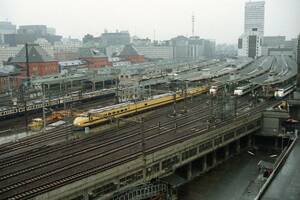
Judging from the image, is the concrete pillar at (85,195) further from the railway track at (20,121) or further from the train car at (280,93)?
the train car at (280,93)

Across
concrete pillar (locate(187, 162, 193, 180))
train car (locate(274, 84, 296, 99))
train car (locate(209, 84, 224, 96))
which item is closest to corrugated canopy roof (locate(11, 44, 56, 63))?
train car (locate(209, 84, 224, 96))

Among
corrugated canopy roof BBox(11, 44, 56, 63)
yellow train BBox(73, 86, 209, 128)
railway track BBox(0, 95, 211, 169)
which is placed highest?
corrugated canopy roof BBox(11, 44, 56, 63)

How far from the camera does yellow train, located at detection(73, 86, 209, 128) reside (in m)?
42.3

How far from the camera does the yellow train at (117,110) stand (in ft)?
139

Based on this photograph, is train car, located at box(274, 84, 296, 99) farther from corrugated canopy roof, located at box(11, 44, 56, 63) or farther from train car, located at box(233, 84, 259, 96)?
corrugated canopy roof, located at box(11, 44, 56, 63)

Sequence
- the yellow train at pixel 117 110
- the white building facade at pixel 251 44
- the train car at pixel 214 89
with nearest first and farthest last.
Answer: the yellow train at pixel 117 110, the train car at pixel 214 89, the white building facade at pixel 251 44

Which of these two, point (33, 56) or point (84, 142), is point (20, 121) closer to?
point (84, 142)

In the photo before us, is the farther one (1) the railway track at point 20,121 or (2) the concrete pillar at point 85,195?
(1) the railway track at point 20,121

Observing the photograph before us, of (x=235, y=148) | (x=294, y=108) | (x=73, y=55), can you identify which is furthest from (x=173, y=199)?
(x=73, y=55)

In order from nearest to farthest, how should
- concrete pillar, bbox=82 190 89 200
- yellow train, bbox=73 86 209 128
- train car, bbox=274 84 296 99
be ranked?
1. concrete pillar, bbox=82 190 89 200
2. yellow train, bbox=73 86 209 128
3. train car, bbox=274 84 296 99

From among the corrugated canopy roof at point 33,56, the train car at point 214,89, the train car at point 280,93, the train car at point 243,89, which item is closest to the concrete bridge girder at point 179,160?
the train car at point 280,93

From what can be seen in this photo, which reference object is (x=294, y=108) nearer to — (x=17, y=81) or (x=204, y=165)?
(x=204, y=165)

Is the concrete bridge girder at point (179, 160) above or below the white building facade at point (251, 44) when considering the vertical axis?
below

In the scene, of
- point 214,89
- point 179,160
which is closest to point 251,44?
point 214,89
